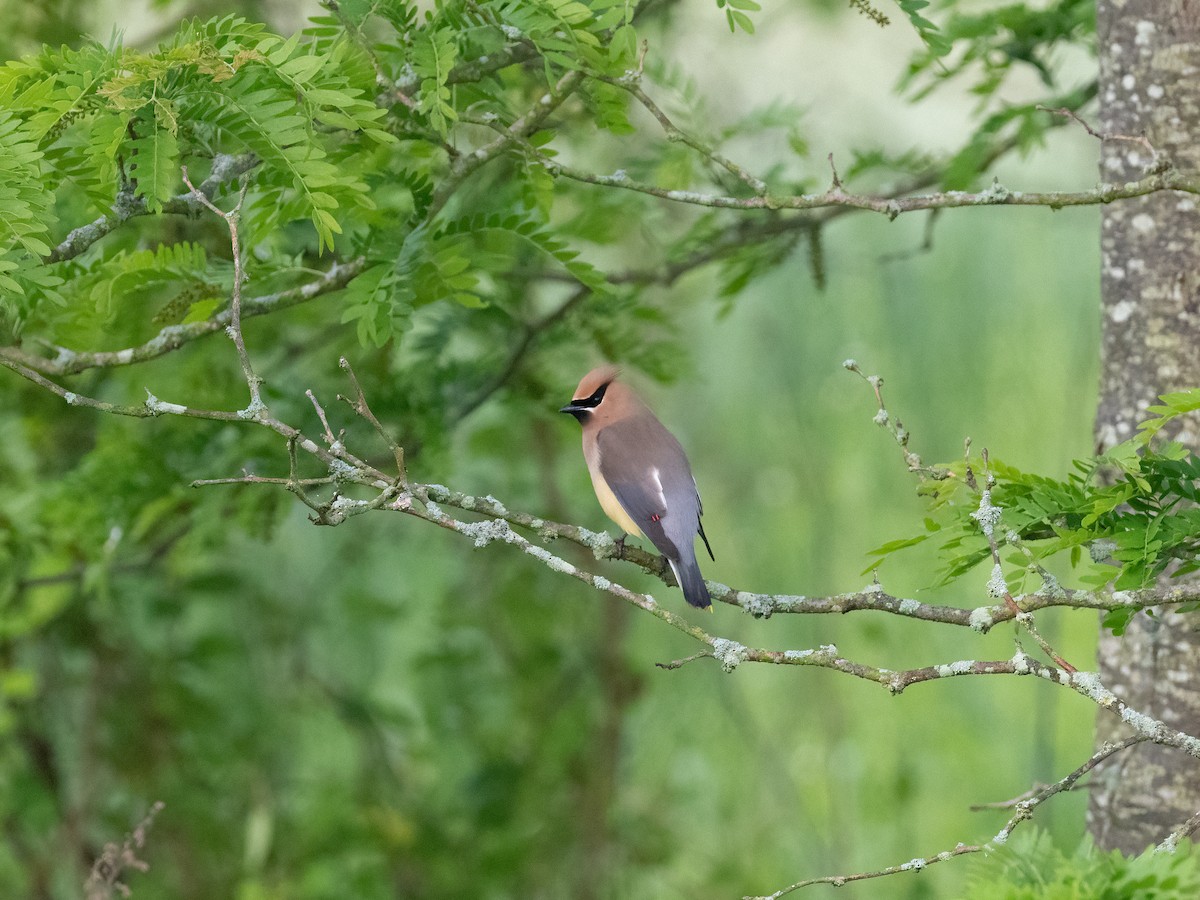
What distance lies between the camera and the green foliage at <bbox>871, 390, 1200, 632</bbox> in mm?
2201

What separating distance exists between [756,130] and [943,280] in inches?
152

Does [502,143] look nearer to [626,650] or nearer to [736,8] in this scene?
[736,8]

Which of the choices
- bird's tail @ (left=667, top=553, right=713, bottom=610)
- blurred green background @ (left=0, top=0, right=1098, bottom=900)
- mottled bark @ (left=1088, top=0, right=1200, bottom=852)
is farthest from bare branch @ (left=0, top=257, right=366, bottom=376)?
mottled bark @ (left=1088, top=0, right=1200, bottom=852)

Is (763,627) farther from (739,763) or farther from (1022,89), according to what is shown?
(1022,89)

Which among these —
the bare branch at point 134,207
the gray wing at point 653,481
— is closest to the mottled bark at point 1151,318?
the gray wing at point 653,481

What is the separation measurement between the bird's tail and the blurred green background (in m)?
1.10

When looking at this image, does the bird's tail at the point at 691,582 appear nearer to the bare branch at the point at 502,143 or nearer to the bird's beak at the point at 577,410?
the bird's beak at the point at 577,410

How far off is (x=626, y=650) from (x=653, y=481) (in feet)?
10.5

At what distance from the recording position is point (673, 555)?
10.8ft

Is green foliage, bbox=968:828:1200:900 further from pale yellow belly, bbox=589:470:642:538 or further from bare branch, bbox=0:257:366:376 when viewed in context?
bare branch, bbox=0:257:366:376

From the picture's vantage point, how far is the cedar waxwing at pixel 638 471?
3.37 meters

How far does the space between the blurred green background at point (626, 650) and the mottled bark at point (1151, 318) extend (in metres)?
1.69

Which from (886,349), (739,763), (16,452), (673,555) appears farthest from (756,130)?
(739,763)

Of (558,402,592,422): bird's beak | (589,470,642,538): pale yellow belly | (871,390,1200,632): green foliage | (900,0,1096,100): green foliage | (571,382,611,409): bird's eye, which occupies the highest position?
(900,0,1096,100): green foliage
